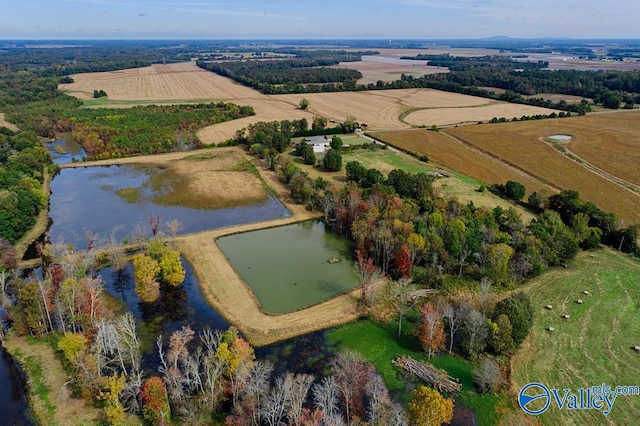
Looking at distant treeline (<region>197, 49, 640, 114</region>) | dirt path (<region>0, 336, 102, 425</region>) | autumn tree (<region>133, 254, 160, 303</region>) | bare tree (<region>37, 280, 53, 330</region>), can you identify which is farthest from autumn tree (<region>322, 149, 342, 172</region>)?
distant treeline (<region>197, 49, 640, 114</region>)

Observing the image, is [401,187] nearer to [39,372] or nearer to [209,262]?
[209,262]

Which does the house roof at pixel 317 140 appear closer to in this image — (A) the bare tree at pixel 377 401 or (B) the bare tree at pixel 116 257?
(B) the bare tree at pixel 116 257

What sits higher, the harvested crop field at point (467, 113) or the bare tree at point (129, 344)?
the harvested crop field at point (467, 113)

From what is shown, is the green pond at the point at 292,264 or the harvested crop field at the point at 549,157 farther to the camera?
the harvested crop field at the point at 549,157

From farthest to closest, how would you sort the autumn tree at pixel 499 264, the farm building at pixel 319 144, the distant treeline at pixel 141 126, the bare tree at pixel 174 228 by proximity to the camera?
the distant treeline at pixel 141 126 < the farm building at pixel 319 144 < the bare tree at pixel 174 228 < the autumn tree at pixel 499 264

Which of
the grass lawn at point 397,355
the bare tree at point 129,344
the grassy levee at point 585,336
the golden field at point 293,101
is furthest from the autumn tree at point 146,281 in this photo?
the golden field at point 293,101

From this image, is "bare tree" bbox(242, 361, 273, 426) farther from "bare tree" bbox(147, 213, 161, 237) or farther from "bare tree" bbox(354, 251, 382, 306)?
"bare tree" bbox(147, 213, 161, 237)
